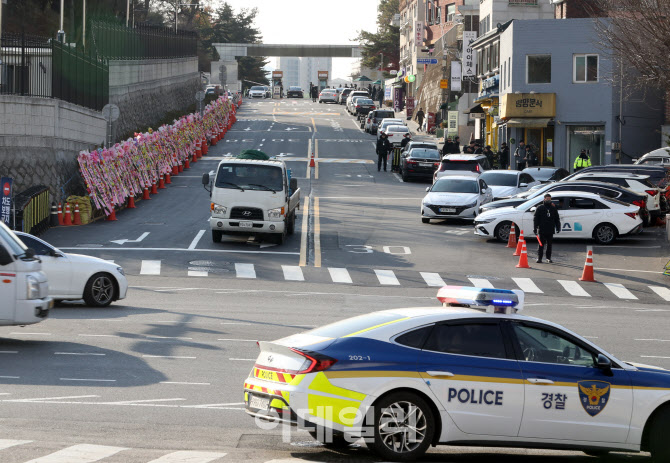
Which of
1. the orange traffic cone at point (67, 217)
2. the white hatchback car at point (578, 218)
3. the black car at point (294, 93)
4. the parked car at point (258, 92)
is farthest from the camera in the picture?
the black car at point (294, 93)

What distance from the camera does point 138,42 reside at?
60812mm

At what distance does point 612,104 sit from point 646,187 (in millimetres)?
18898

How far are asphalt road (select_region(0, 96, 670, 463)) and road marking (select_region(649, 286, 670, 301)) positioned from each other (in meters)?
0.07

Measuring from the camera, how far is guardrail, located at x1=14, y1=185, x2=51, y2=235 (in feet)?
93.5

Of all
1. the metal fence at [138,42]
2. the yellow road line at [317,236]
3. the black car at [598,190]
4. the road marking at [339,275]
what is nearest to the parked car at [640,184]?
the black car at [598,190]

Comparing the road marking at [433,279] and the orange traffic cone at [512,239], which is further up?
the orange traffic cone at [512,239]

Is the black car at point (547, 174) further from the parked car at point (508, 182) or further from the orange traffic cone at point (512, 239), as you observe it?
the orange traffic cone at point (512, 239)

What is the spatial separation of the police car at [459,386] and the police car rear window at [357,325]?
0.02m

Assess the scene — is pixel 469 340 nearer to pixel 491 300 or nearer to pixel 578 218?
pixel 491 300

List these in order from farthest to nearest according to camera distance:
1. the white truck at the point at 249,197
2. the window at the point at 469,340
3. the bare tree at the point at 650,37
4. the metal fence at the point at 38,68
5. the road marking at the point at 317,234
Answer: the metal fence at the point at 38,68 → the bare tree at the point at 650,37 → the white truck at the point at 249,197 → the road marking at the point at 317,234 → the window at the point at 469,340

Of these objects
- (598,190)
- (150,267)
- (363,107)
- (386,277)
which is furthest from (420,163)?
(363,107)

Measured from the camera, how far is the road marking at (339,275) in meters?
24.9

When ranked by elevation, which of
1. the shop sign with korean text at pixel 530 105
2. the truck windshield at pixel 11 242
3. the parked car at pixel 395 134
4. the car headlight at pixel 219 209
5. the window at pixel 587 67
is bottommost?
the truck windshield at pixel 11 242

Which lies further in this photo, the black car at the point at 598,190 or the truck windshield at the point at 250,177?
the black car at the point at 598,190
